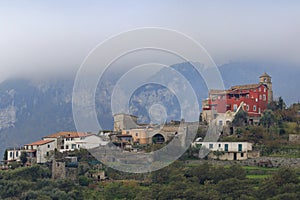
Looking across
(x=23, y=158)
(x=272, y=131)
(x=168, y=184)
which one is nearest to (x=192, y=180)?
(x=168, y=184)

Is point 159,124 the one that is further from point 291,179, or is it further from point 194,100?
point 291,179

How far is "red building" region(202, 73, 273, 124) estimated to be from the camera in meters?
44.7

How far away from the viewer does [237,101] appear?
45.0 metres

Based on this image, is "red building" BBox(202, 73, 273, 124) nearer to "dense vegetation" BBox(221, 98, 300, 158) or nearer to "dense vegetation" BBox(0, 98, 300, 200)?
"dense vegetation" BBox(221, 98, 300, 158)

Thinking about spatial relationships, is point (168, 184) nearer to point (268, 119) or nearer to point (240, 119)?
point (240, 119)

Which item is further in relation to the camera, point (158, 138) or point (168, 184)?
point (158, 138)

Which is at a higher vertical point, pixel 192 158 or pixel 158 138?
pixel 158 138

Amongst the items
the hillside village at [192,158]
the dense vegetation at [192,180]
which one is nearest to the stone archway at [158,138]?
the hillside village at [192,158]

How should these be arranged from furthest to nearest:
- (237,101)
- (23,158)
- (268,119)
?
1. (237,101)
2. (268,119)
3. (23,158)

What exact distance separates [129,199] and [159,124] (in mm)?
13455

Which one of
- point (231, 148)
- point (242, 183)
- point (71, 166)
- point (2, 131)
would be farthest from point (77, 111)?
point (2, 131)

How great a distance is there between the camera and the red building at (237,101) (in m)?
44.7

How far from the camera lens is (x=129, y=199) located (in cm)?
3170

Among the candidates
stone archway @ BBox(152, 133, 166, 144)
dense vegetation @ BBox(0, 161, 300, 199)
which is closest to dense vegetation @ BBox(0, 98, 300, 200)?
dense vegetation @ BBox(0, 161, 300, 199)
